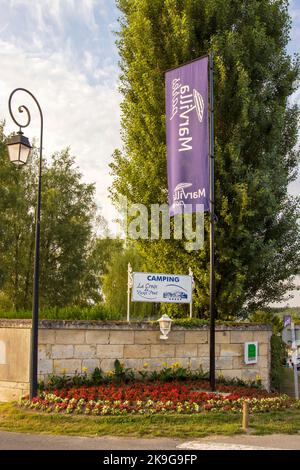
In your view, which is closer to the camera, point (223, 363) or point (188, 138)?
point (188, 138)

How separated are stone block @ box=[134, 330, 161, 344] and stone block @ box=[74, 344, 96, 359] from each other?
50.5 inches

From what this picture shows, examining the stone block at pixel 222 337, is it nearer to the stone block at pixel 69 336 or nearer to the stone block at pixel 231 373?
the stone block at pixel 231 373

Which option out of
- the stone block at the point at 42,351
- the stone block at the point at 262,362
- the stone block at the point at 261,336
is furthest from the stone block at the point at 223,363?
the stone block at the point at 42,351

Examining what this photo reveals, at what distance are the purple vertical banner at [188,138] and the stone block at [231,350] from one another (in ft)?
14.0

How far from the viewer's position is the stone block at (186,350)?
16.1m

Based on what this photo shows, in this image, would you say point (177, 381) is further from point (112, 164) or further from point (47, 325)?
point (112, 164)

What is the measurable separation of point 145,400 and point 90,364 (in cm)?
273

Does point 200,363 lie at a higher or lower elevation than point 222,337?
lower

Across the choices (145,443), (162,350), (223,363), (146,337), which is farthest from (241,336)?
(145,443)

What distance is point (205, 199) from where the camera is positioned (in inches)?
597

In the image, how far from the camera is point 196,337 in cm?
1634

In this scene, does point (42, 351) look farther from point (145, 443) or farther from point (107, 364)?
point (145, 443)
